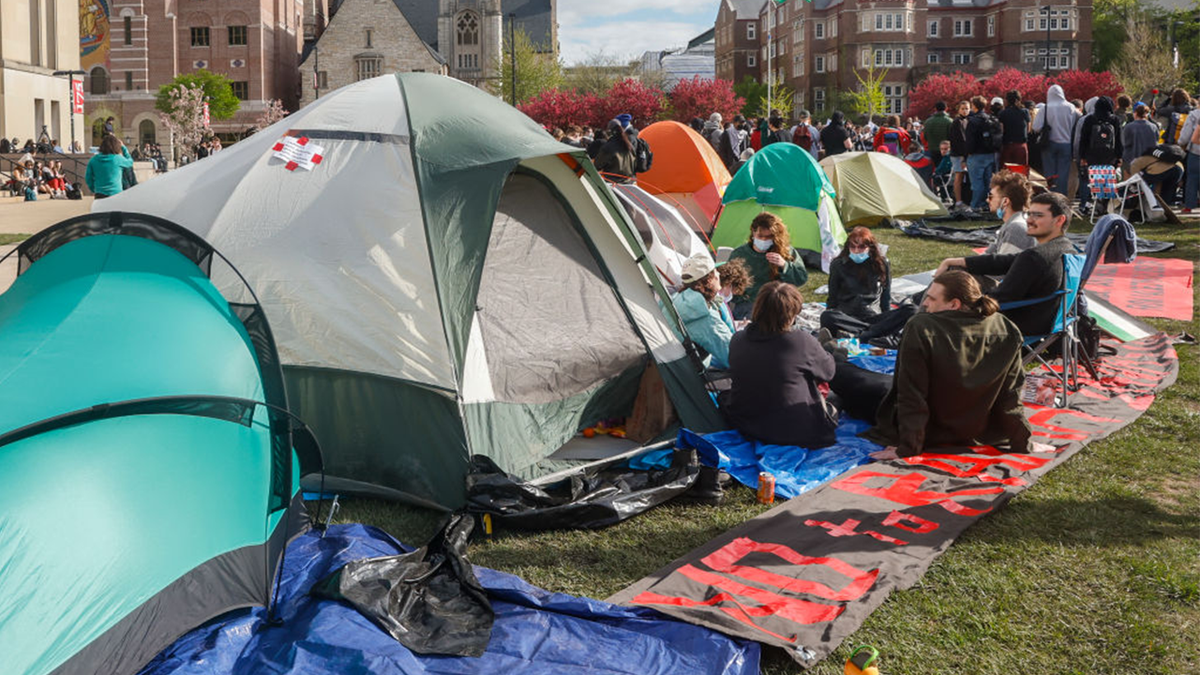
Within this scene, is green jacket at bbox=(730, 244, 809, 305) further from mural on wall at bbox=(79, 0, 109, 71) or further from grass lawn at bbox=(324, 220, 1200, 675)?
mural on wall at bbox=(79, 0, 109, 71)

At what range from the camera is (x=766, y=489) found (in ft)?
15.7

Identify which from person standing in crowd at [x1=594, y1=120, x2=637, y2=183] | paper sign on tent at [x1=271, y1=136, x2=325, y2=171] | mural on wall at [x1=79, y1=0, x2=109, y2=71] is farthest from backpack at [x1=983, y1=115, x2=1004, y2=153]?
mural on wall at [x1=79, y1=0, x2=109, y2=71]

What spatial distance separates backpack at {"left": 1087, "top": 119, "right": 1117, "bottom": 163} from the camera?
14203mm

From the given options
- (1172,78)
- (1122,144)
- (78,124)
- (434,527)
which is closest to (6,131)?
(78,124)

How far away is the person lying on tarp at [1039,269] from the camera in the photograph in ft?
19.5

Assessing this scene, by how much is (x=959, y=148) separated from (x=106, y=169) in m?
12.1

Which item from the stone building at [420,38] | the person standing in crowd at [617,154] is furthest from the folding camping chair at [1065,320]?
the stone building at [420,38]

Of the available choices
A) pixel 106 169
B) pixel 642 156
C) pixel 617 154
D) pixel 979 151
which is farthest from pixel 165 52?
Answer: pixel 979 151

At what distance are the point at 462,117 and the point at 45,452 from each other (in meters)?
2.84

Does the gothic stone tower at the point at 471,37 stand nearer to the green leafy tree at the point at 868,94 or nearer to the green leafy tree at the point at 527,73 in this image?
the green leafy tree at the point at 527,73

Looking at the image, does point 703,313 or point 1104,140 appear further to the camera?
point 1104,140

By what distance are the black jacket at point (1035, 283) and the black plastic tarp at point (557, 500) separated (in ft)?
8.35

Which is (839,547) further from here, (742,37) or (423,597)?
(742,37)

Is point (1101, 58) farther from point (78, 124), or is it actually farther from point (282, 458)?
point (282, 458)
